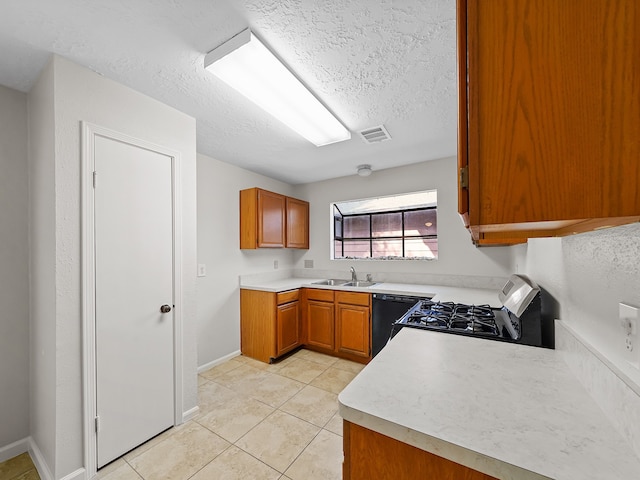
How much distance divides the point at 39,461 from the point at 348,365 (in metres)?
2.50

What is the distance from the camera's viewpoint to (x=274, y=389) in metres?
2.49

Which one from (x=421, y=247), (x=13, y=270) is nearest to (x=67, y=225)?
(x=13, y=270)

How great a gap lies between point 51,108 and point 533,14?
2205mm

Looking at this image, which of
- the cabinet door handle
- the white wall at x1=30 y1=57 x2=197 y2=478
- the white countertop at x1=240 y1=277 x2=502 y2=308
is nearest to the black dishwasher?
the white countertop at x1=240 y1=277 x2=502 y2=308

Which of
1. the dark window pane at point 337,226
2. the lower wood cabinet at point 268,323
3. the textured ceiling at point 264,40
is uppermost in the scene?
the textured ceiling at point 264,40

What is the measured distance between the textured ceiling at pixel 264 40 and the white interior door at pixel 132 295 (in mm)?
497

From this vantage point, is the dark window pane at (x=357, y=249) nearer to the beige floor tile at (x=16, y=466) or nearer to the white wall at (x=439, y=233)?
the white wall at (x=439, y=233)

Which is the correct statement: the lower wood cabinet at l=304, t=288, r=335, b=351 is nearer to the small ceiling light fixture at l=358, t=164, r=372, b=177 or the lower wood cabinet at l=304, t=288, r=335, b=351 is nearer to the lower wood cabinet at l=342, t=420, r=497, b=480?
the small ceiling light fixture at l=358, t=164, r=372, b=177

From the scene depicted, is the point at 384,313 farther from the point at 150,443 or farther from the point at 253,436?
the point at 150,443

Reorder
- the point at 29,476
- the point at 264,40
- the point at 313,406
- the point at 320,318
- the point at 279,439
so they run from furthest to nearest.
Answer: the point at 320,318, the point at 313,406, the point at 279,439, the point at 29,476, the point at 264,40

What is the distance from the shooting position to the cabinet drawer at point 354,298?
2.98 metres

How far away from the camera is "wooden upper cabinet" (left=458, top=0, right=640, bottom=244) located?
46cm

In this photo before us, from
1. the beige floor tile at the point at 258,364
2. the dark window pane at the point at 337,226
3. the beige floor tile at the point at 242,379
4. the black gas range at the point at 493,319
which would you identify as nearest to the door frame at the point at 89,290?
the beige floor tile at the point at 242,379

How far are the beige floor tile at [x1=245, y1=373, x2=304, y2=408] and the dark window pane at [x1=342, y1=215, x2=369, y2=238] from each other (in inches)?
89.3
